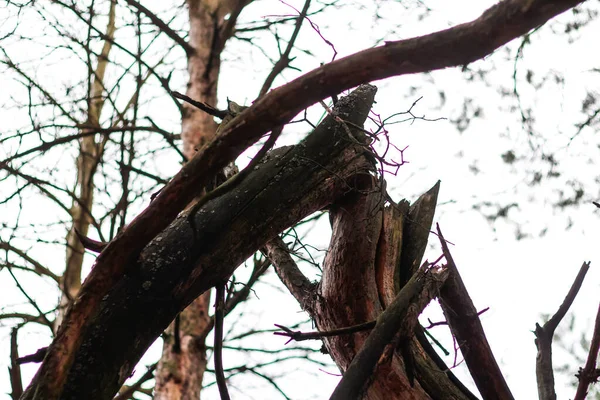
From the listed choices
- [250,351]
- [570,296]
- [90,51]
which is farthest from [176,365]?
[90,51]

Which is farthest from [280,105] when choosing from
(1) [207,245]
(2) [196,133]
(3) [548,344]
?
(2) [196,133]

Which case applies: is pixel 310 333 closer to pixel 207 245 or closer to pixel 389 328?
pixel 389 328

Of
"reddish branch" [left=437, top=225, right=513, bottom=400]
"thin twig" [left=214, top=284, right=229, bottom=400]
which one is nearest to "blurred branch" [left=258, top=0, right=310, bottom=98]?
"reddish branch" [left=437, top=225, right=513, bottom=400]

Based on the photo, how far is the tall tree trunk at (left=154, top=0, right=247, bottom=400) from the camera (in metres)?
3.88

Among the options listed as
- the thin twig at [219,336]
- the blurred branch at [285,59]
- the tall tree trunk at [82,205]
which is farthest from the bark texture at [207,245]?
the tall tree trunk at [82,205]

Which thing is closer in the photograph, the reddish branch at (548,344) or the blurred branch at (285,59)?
the reddish branch at (548,344)

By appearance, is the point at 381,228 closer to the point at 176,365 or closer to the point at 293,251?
the point at 293,251

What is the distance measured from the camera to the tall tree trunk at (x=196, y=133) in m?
3.88

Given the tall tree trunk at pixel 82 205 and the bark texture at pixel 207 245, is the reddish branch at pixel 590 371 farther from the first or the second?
the tall tree trunk at pixel 82 205

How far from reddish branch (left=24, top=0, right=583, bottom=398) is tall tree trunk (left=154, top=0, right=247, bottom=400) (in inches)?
92.4

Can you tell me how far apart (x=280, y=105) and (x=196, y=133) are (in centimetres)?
359

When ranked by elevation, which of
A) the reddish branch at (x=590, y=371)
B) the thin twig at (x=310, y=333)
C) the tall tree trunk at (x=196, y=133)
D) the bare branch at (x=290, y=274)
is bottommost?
the reddish branch at (x=590, y=371)

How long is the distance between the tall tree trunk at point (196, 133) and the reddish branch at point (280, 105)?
2.35 m

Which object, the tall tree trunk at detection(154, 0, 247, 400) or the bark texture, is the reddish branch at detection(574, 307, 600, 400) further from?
the tall tree trunk at detection(154, 0, 247, 400)
